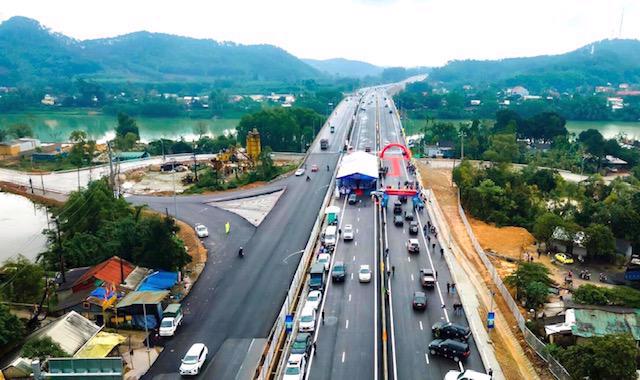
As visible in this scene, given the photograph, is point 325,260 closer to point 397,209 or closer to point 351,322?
point 351,322

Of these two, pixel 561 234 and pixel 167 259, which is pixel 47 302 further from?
pixel 561 234

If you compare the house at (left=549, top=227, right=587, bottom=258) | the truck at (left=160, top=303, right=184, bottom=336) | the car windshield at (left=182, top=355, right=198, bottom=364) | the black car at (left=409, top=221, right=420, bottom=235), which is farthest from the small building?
the car windshield at (left=182, top=355, right=198, bottom=364)

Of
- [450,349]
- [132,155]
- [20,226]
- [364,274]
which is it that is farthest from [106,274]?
[132,155]

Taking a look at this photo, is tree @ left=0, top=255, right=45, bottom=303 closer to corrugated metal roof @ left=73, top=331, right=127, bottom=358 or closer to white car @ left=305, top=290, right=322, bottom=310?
corrugated metal roof @ left=73, top=331, right=127, bottom=358

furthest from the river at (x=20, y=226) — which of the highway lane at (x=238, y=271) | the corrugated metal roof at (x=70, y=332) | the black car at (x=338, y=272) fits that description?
the black car at (x=338, y=272)

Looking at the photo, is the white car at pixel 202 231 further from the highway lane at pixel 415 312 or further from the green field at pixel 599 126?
the green field at pixel 599 126

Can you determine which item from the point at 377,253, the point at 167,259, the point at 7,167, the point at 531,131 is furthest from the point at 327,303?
the point at 531,131
